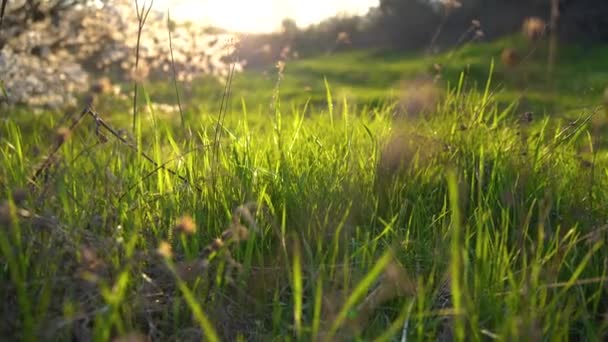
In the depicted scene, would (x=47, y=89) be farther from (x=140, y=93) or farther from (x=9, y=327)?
(x=9, y=327)

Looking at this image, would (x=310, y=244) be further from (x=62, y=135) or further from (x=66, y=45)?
(x=66, y=45)

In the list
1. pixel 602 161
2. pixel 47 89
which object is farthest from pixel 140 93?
pixel 602 161

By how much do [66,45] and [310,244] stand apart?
6367mm

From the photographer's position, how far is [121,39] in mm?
7562

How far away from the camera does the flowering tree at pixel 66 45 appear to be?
607cm

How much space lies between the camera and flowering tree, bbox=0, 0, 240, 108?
6066mm

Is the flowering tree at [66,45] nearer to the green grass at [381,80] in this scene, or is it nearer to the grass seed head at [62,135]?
the green grass at [381,80]

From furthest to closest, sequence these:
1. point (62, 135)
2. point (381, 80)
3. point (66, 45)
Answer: point (381, 80)
point (66, 45)
point (62, 135)

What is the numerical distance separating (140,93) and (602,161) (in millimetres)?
8549

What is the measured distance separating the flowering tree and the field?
349 centimetres

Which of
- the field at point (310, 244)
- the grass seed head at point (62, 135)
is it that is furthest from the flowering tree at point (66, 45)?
the grass seed head at point (62, 135)

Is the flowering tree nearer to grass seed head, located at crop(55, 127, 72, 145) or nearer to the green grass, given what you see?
the green grass

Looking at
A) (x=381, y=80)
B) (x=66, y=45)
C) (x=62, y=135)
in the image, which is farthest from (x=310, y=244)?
(x=381, y=80)

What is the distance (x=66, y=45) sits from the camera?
738 cm
